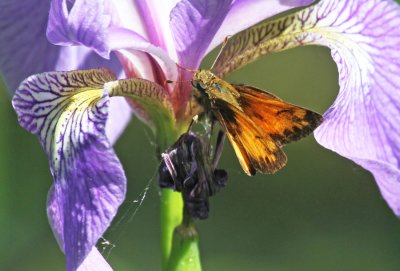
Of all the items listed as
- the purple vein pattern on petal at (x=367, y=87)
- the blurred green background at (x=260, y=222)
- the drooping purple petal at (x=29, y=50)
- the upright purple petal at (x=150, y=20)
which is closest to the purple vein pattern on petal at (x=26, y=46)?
the drooping purple petal at (x=29, y=50)

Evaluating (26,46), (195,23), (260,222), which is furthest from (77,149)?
(260,222)

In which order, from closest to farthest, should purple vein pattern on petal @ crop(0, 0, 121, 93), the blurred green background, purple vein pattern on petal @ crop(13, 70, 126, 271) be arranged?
→ purple vein pattern on petal @ crop(13, 70, 126, 271) → purple vein pattern on petal @ crop(0, 0, 121, 93) → the blurred green background

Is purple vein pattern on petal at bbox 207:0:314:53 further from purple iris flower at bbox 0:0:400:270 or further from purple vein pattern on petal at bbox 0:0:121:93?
purple vein pattern on petal at bbox 0:0:121:93

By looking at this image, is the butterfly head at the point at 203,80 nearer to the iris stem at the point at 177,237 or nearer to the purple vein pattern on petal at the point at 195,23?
the purple vein pattern on petal at the point at 195,23

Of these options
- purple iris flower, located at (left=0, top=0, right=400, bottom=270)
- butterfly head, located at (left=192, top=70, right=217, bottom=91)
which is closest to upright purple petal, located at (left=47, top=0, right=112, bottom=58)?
purple iris flower, located at (left=0, top=0, right=400, bottom=270)

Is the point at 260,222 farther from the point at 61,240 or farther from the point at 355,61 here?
the point at 61,240
